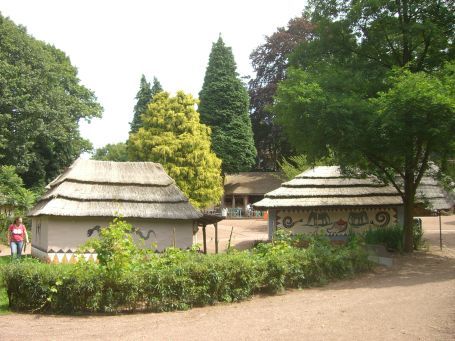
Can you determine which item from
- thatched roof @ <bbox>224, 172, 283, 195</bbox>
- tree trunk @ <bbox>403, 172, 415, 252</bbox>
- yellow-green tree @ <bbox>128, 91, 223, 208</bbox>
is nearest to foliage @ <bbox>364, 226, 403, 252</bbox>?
tree trunk @ <bbox>403, 172, 415, 252</bbox>

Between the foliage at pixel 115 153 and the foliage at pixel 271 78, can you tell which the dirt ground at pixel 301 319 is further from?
the foliage at pixel 115 153

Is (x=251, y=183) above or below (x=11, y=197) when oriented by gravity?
above

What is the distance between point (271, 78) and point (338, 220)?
29.5 m

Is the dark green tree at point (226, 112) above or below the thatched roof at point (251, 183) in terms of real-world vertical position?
above

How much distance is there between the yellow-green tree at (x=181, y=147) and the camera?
115 ft

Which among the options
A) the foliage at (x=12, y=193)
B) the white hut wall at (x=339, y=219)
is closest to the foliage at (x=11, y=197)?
the foliage at (x=12, y=193)

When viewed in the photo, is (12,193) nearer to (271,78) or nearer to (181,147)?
(181,147)

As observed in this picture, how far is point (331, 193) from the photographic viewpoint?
2319 cm

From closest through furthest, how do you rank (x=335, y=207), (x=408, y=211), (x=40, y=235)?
(x=408, y=211)
(x=335, y=207)
(x=40, y=235)

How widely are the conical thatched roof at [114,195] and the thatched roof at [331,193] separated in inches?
164

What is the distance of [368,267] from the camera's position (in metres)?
15.5

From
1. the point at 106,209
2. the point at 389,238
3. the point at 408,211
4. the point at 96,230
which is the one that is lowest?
the point at 389,238

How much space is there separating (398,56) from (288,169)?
61.6 ft

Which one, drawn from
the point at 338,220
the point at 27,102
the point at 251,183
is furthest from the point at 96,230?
the point at 251,183
